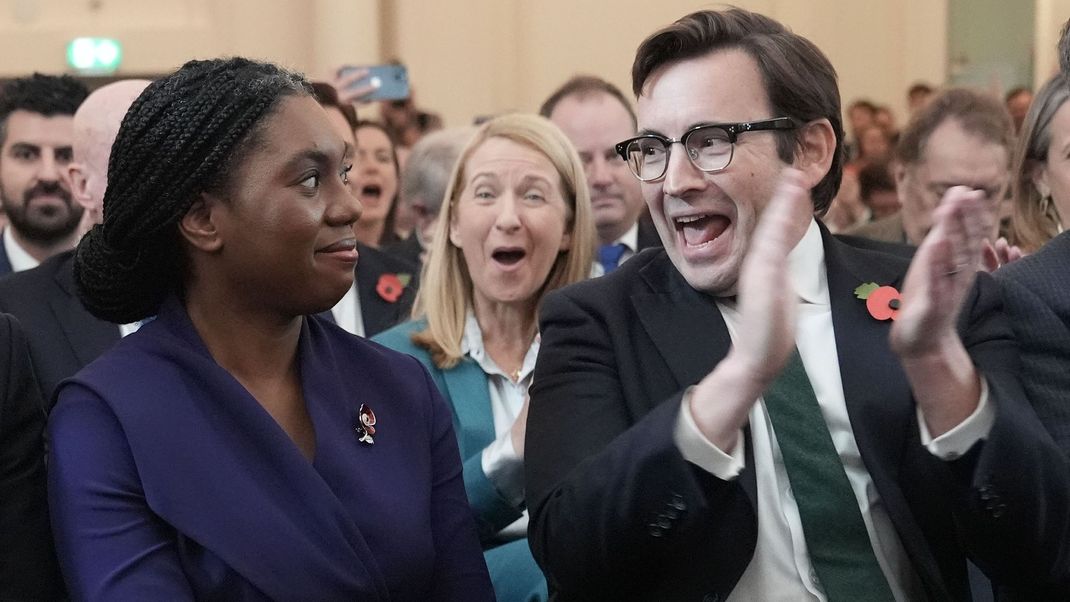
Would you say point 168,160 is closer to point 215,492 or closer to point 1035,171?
point 215,492

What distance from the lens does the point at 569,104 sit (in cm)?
561

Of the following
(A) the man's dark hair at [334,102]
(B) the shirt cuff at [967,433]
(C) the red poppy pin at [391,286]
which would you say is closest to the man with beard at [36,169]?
(A) the man's dark hair at [334,102]

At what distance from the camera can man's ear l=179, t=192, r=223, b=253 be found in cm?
248

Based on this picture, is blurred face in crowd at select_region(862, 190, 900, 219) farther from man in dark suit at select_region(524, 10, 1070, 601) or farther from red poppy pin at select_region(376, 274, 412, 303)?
man in dark suit at select_region(524, 10, 1070, 601)

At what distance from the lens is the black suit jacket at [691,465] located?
7.66 ft

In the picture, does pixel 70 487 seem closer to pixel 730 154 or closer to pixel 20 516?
pixel 20 516

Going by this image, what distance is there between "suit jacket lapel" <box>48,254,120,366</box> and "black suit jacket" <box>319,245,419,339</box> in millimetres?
1002

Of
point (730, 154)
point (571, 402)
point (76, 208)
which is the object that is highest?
point (730, 154)

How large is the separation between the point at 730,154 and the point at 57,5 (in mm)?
8327

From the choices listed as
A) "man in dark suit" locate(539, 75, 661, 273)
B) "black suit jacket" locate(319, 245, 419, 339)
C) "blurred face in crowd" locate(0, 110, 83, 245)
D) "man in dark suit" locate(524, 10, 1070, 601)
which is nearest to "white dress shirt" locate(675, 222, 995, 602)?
"man in dark suit" locate(524, 10, 1070, 601)

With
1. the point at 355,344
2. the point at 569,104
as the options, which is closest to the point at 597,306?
the point at 355,344

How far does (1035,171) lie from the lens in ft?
12.0

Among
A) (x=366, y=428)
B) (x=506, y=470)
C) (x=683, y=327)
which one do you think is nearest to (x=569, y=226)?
(x=506, y=470)

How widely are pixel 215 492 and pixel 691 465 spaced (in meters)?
0.70
